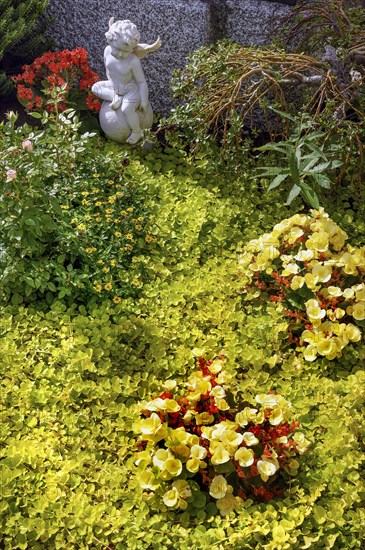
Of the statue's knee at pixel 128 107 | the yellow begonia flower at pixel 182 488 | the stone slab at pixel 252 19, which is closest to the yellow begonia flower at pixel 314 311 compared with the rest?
the yellow begonia flower at pixel 182 488

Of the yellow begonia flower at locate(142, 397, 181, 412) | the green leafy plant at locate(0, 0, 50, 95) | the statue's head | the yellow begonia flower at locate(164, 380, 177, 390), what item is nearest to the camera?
the yellow begonia flower at locate(142, 397, 181, 412)

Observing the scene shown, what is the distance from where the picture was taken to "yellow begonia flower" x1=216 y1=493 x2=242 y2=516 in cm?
231

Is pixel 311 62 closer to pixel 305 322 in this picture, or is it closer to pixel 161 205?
pixel 161 205

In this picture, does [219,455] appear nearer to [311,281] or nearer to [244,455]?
[244,455]

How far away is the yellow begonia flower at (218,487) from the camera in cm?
230

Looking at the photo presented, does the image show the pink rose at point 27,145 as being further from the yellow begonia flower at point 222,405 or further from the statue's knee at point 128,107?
the yellow begonia flower at point 222,405

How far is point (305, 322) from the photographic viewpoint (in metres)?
3.01

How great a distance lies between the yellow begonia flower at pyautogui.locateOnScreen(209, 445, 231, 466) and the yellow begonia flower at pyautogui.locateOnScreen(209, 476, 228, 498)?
54mm

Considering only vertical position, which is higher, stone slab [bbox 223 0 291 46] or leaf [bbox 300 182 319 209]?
stone slab [bbox 223 0 291 46]

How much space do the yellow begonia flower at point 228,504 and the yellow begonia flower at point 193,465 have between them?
13 cm

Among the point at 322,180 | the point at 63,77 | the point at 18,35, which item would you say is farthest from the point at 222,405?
the point at 18,35

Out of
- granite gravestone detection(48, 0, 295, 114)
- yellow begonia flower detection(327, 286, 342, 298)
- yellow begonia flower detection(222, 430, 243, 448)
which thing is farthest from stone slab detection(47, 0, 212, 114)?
yellow begonia flower detection(222, 430, 243, 448)

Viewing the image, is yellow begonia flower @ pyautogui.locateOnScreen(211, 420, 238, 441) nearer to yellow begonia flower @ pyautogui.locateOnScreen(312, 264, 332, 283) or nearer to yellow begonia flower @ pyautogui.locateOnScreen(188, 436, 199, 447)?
yellow begonia flower @ pyautogui.locateOnScreen(188, 436, 199, 447)

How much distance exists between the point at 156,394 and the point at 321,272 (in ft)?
2.69
